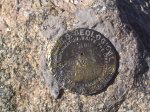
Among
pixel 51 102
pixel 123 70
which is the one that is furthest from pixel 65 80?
pixel 123 70

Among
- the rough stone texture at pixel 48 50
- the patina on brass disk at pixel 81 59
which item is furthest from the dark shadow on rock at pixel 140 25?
the patina on brass disk at pixel 81 59

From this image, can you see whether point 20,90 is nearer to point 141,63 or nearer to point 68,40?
point 68,40

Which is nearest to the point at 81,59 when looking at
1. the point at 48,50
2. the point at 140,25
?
the point at 48,50

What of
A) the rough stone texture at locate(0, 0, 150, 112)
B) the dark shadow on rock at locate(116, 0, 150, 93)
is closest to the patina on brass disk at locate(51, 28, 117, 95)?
the rough stone texture at locate(0, 0, 150, 112)

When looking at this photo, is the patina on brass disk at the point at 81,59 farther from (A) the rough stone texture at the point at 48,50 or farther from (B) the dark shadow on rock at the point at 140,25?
(B) the dark shadow on rock at the point at 140,25

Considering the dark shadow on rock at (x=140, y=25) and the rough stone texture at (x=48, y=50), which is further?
the dark shadow on rock at (x=140, y=25)

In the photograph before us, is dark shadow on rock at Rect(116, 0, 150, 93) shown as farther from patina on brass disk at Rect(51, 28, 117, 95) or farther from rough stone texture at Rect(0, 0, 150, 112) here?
patina on brass disk at Rect(51, 28, 117, 95)
